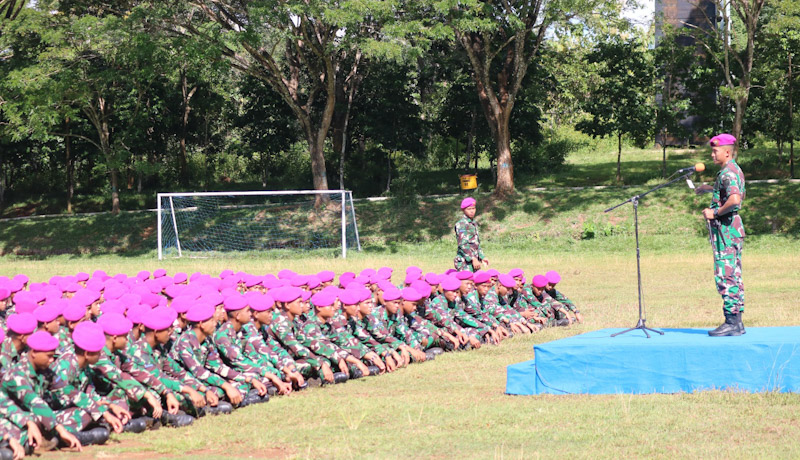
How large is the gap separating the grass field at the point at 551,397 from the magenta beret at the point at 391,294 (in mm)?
900

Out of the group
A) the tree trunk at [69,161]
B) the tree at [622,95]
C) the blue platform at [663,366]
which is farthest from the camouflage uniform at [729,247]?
the tree trunk at [69,161]

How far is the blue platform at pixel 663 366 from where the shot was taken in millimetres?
7160

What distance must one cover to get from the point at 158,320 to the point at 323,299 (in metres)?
2.22

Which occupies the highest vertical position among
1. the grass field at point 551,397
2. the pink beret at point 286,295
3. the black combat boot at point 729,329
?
the pink beret at point 286,295

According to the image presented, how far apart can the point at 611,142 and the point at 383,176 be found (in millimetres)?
14497

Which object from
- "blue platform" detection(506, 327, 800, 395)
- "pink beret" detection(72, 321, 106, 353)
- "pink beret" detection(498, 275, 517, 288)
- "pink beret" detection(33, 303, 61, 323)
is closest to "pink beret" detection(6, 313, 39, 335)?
"pink beret" detection(33, 303, 61, 323)

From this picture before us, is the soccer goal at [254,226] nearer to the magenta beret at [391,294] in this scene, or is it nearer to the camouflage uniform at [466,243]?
the camouflage uniform at [466,243]

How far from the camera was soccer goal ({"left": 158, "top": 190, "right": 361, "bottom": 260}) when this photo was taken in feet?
86.5

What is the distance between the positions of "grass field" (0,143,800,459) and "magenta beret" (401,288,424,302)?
0.78 metres

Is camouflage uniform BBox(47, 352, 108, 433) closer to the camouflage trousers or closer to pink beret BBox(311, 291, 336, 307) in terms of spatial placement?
pink beret BBox(311, 291, 336, 307)

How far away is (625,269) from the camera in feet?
62.4

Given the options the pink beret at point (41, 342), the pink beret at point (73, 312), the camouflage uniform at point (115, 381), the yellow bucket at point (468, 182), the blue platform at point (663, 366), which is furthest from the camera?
the yellow bucket at point (468, 182)

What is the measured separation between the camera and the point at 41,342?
6277 millimetres

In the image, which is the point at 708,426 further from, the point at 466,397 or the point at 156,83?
the point at 156,83
